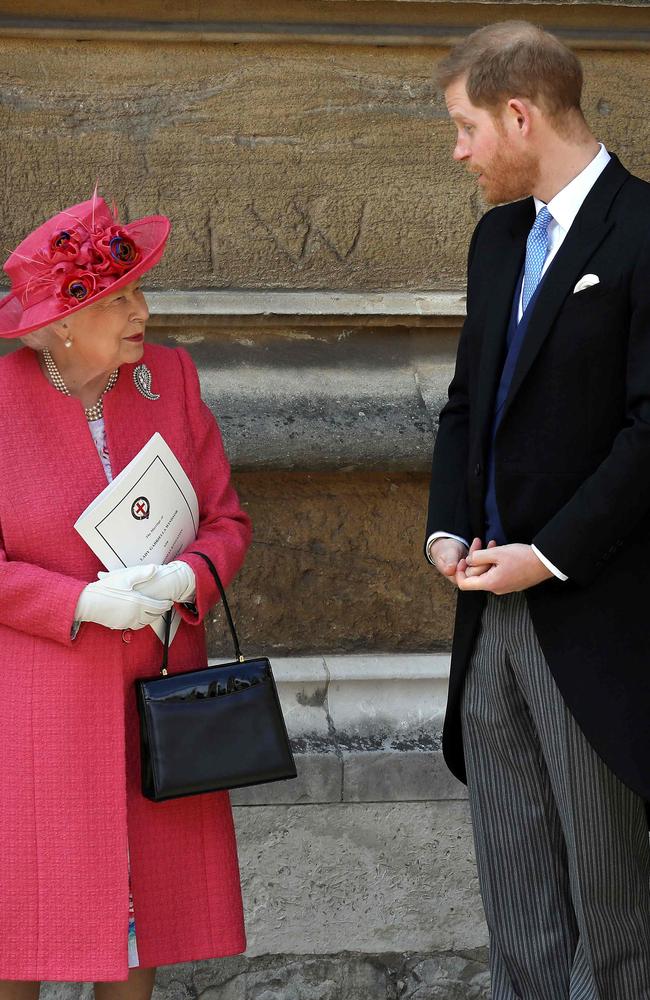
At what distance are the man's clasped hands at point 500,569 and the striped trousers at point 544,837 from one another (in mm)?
107

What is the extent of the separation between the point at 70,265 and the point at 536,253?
2.75 feet

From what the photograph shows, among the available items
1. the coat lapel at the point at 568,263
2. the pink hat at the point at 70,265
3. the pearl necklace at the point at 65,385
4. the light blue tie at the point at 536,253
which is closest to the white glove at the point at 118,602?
the pearl necklace at the point at 65,385

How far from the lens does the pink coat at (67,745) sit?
7.98 feet

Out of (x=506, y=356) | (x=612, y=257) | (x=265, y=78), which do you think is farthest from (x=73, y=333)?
(x=265, y=78)

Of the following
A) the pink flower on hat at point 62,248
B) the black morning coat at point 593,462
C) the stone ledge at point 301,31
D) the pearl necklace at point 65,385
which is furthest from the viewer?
the stone ledge at point 301,31

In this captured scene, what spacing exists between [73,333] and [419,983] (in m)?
2.00

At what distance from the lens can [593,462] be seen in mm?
2293

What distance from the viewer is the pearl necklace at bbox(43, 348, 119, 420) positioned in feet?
8.30

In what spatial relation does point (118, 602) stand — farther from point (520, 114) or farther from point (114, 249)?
point (520, 114)

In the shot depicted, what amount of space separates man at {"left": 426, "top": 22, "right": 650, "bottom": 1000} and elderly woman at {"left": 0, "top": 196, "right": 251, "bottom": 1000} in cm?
58

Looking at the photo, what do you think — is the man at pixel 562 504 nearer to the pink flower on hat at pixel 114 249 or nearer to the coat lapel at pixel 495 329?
the coat lapel at pixel 495 329

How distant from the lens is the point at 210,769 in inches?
96.7

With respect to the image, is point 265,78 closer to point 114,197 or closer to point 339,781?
point 114,197

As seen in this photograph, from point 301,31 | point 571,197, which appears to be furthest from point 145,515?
point 301,31
